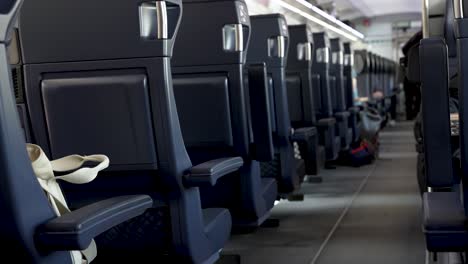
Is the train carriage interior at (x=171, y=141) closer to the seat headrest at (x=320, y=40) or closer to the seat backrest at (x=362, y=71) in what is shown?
the seat headrest at (x=320, y=40)

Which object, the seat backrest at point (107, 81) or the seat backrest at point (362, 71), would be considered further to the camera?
the seat backrest at point (362, 71)

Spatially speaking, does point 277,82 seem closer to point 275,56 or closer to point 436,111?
point 275,56

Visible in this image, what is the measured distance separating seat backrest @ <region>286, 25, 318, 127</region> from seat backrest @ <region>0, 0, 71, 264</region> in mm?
4191

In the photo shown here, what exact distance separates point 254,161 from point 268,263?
0.64m

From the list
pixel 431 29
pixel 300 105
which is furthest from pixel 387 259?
pixel 300 105

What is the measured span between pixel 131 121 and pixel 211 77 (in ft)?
3.46

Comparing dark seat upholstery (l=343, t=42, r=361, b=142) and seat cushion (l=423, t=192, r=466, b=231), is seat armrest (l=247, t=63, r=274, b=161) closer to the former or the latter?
seat cushion (l=423, t=192, r=466, b=231)

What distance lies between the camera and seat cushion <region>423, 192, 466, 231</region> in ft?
6.22

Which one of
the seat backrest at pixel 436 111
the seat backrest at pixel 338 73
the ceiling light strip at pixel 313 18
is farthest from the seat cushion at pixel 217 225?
the ceiling light strip at pixel 313 18

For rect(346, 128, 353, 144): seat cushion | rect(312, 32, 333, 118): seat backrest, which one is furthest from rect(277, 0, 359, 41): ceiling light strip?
rect(312, 32, 333, 118): seat backrest

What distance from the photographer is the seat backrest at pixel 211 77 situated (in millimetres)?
3518

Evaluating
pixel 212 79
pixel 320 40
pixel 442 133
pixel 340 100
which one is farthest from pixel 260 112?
pixel 340 100

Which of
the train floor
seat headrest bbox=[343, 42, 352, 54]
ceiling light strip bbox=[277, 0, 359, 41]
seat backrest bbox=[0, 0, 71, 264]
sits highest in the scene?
ceiling light strip bbox=[277, 0, 359, 41]

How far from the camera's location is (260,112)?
391 centimetres
